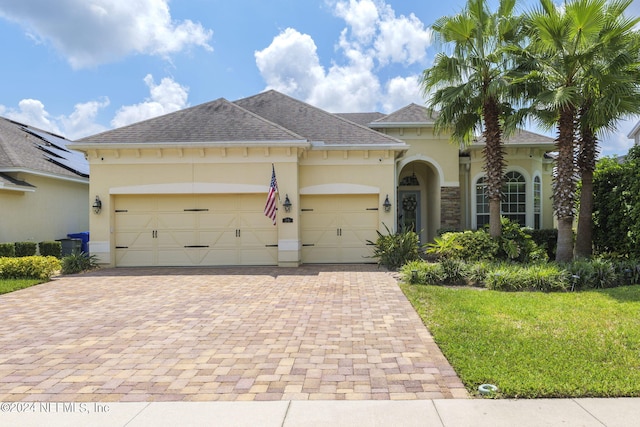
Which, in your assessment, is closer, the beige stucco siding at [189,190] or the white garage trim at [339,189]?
the beige stucco siding at [189,190]

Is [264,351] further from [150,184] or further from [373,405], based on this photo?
[150,184]

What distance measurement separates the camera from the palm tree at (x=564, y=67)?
9.32m

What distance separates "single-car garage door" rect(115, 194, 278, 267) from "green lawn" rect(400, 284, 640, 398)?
6.32m

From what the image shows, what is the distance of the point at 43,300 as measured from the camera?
816cm

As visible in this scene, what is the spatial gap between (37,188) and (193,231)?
716 cm

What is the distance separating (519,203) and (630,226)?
17.8ft

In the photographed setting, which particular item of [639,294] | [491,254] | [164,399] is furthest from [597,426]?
[491,254]

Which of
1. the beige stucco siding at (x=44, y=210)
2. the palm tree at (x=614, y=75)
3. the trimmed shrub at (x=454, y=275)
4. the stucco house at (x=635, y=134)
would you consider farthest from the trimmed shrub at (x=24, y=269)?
the stucco house at (x=635, y=134)

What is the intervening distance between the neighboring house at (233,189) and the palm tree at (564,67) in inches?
170

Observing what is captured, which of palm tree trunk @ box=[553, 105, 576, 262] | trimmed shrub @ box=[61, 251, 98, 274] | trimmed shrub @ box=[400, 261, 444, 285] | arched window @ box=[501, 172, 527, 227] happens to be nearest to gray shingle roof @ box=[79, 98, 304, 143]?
trimmed shrub @ box=[61, 251, 98, 274]

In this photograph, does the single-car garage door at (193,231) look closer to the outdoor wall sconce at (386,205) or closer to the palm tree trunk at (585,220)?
the outdoor wall sconce at (386,205)

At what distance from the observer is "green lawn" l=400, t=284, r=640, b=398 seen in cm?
399

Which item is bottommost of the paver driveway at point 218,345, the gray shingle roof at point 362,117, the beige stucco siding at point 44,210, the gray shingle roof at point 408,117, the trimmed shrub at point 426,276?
the paver driveway at point 218,345

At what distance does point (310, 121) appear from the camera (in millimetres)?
14641
